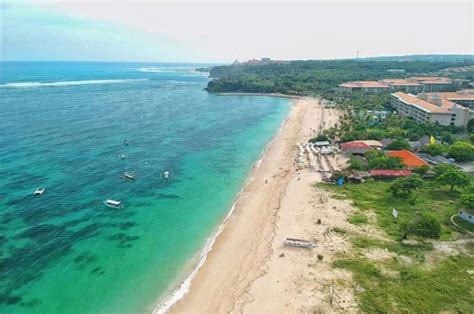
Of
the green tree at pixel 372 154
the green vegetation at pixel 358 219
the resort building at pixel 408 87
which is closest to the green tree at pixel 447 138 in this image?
the green tree at pixel 372 154

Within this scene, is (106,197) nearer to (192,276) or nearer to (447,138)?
(192,276)

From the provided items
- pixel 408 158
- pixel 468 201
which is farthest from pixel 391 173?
pixel 468 201

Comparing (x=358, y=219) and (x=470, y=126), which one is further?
(x=470, y=126)

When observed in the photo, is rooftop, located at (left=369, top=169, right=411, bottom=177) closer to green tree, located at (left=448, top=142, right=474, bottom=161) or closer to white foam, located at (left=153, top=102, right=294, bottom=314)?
green tree, located at (left=448, top=142, right=474, bottom=161)

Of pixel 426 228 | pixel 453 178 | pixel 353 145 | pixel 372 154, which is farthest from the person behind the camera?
pixel 353 145

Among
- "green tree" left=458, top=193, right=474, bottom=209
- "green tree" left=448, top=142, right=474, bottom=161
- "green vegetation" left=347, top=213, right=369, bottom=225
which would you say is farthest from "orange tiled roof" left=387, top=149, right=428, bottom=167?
"green vegetation" left=347, top=213, right=369, bottom=225

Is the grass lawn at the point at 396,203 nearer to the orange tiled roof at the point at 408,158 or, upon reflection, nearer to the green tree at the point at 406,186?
the green tree at the point at 406,186

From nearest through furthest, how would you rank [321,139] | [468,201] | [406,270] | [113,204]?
[406,270], [468,201], [113,204], [321,139]
